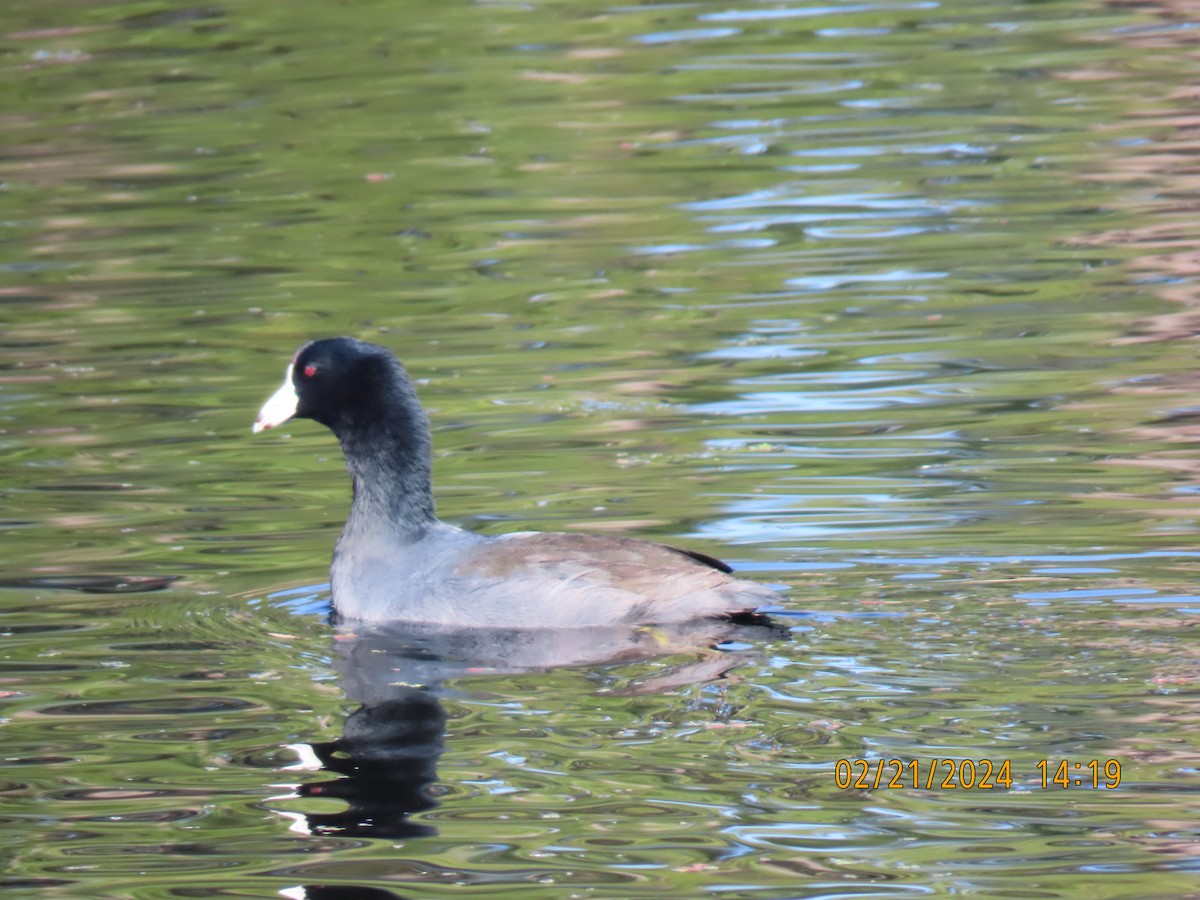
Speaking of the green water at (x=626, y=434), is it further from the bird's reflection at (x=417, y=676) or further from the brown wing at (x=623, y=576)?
the brown wing at (x=623, y=576)

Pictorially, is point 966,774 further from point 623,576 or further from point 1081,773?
point 623,576

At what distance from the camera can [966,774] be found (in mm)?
5703

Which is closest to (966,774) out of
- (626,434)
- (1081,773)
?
(1081,773)

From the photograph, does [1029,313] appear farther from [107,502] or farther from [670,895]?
[670,895]

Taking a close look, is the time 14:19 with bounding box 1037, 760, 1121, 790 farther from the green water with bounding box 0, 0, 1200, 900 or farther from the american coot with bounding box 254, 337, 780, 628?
the american coot with bounding box 254, 337, 780, 628

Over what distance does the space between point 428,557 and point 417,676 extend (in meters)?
0.81

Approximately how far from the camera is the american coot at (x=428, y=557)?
722 cm

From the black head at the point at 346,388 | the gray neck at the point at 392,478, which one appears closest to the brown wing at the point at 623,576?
the gray neck at the point at 392,478

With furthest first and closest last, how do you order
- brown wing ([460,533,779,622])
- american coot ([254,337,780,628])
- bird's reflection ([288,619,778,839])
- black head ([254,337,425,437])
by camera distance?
black head ([254,337,425,437]) → american coot ([254,337,780,628]) → brown wing ([460,533,779,622]) → bird's reflection ([288,619,778,839])

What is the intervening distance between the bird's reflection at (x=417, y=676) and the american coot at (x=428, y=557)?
0.25 ft

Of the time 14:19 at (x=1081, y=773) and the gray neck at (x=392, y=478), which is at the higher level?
the gray neck at (x=392, y=478)

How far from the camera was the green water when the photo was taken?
5734 mm

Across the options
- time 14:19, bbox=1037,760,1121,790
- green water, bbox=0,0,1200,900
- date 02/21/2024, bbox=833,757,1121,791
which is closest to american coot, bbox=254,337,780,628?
green water, bbox=0,0,1200,900

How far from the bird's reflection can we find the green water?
0.02 m
